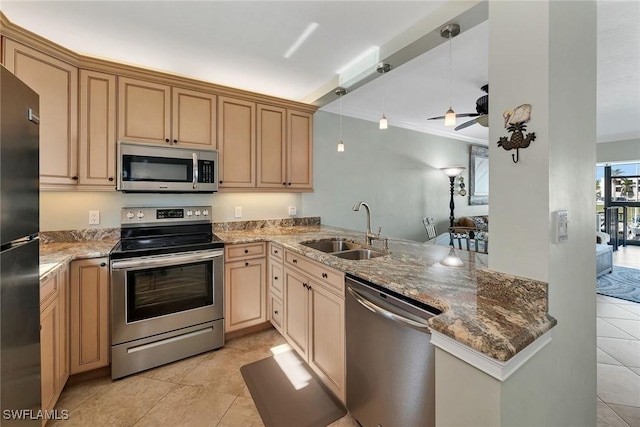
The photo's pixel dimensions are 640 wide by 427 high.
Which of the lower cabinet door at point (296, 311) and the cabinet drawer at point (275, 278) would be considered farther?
the cabinet drawer at point (275, 278)

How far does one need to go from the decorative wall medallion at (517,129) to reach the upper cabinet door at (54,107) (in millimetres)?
2816

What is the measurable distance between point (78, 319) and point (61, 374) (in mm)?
334

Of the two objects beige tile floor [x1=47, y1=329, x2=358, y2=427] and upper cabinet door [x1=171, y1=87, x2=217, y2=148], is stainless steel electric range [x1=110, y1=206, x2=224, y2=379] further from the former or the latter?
upper cabinet door [x1=171, y1=87, x2=217, y2=148]

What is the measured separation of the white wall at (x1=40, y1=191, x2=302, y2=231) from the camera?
224 centimetres

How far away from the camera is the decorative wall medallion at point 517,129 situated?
1000 millimetres

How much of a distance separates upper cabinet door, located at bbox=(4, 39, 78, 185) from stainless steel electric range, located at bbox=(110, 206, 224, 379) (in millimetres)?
581

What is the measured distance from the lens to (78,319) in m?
1.88

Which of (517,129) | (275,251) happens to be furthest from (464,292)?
(275,251)

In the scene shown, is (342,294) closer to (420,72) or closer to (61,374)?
Answer: (61,374)

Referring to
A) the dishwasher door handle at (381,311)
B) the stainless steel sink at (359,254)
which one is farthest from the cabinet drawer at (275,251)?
the dishwasher door handle at (381,311)

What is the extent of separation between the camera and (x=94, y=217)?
2.38 metres

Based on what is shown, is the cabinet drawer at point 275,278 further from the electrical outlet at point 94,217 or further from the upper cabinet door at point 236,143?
the electrical outlet at point 94,217

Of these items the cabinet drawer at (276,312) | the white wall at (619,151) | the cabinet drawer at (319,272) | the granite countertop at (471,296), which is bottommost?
the cabinet drawer at (276,312)

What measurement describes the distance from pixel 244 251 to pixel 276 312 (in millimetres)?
647
